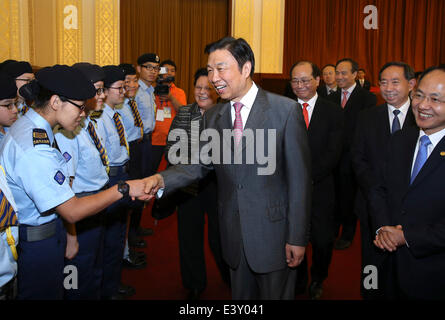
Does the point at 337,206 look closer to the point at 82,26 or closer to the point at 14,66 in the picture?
the point at 14,66

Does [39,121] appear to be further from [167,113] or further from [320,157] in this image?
[167,113]

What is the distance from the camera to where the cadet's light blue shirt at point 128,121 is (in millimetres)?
3538

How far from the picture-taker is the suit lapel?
1.66 meters

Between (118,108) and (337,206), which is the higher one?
(118,108)

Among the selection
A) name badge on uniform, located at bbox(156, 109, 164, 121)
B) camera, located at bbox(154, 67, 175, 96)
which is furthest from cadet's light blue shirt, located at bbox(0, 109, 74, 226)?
name badge on uniform, located at bbox(156, 109, 164, 121)

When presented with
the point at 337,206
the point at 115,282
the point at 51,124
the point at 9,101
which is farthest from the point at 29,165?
the point at 337,206

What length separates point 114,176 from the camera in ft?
9.37

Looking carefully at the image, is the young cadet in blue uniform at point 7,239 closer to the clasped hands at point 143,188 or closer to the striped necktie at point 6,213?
the striped necktie at point 6,213

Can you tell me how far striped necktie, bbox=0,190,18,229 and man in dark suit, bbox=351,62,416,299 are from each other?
1.87m

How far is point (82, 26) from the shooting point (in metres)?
7.27

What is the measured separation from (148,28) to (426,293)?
8.11 meters

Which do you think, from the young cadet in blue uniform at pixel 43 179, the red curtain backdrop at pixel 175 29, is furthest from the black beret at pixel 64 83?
the red curtain backdrop at pixel 175 29

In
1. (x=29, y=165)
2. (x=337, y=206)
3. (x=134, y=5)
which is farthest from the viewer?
(x=134, y=5)

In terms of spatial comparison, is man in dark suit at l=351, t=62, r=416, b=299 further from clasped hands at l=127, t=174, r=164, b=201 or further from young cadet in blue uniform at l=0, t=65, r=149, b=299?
young cadet in blue uniform at l=0, t=65, r=149, b=299
